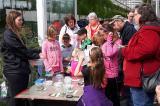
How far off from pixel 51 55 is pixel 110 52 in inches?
52.2

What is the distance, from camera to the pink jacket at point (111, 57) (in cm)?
622

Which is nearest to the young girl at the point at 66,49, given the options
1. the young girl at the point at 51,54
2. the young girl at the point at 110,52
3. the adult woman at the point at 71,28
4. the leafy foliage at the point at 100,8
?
the adult woman at the point at 71,28

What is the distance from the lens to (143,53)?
4926 mm

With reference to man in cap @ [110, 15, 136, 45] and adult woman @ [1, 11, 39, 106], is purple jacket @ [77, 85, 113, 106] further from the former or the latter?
man in cap @ [110, 15, 136, 45]

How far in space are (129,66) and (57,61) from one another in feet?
7.49

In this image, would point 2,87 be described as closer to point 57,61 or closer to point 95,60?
point 57,61

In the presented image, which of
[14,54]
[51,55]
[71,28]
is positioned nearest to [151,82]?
[14,54]

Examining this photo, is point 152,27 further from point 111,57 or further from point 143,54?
point 111,57

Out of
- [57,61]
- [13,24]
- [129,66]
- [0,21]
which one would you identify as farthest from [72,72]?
[0,21]

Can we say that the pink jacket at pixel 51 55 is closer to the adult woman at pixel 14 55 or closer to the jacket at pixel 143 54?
the adult woman at pixel 14 55

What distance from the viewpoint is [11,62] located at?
20.0 feet

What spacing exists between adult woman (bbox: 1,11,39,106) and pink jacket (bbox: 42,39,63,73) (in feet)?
3.17

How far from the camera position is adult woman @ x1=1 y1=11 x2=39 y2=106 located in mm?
6012

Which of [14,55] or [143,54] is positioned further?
[14,55]
